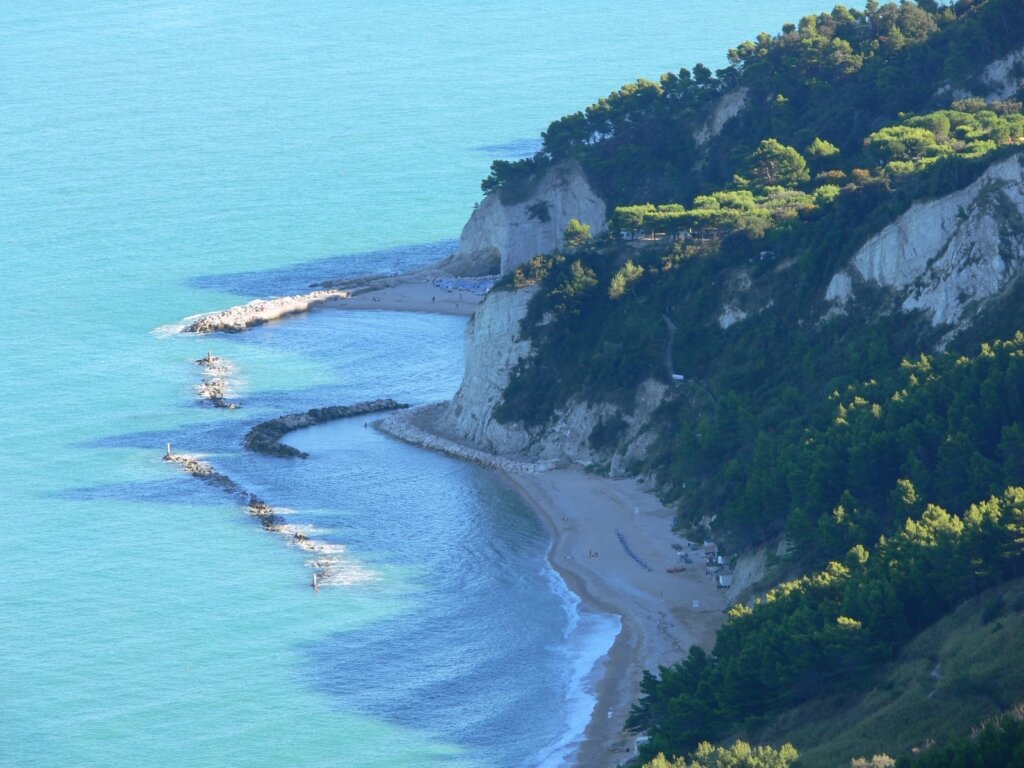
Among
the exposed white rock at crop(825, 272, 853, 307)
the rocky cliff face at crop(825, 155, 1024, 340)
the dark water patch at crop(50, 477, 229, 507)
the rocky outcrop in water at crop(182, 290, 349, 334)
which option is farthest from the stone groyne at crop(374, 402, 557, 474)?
the rocky outcrop in water at crop(182, 290, 349, 334)

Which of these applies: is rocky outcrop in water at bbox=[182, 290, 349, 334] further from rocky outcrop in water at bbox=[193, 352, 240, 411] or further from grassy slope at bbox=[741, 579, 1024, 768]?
grassy slope at bbox=[741, 579, 1024, 768]

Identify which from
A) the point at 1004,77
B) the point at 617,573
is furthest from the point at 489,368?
the point at 1004,77

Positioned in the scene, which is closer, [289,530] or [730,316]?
[289,530]

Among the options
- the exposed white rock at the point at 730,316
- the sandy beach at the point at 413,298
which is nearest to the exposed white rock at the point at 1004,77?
the exposed white rock at the point at 730,316

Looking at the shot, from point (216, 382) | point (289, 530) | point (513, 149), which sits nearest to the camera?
point (289, 530)

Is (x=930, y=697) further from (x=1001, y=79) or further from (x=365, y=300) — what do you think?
(x=365, y=300)
